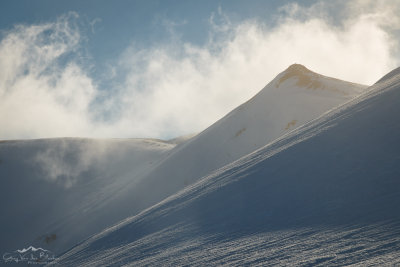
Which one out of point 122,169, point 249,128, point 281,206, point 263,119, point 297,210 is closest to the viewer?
point 297,210

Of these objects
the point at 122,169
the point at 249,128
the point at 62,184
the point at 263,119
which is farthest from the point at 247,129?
the point at 62,184

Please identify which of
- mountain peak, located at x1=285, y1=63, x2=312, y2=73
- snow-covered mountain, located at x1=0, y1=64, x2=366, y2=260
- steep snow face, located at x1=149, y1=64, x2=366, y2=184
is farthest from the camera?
mountain peak, located at x1=285, y1=63, x2=312, y2=73

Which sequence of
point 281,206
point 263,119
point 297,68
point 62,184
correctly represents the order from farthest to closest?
point 62,184, point 297,68, point 263,119, point 281,206

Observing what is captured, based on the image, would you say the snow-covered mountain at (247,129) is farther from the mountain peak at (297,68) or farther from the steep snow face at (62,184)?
the steep snow face at (62,184)

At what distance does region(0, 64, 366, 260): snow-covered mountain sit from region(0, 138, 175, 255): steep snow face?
127mm

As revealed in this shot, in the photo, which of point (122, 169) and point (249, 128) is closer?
point (249, 128)

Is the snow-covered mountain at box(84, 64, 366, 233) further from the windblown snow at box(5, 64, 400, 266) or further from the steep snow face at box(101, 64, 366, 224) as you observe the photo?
the windblown snow at box(5, 64, 400, 266)

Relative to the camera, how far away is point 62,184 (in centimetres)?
4125

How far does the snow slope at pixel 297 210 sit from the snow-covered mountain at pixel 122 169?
1190cm

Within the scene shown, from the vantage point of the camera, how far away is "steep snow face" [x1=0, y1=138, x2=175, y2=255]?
2873 centimetres

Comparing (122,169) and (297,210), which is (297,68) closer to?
(122,169)

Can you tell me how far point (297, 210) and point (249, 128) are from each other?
77.7ft

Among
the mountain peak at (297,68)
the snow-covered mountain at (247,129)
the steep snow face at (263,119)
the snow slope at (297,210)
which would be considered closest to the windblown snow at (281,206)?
the snow slope at (297,210)

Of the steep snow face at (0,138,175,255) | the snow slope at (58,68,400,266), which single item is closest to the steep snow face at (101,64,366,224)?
the steep snow face at (0,138,175,255)
